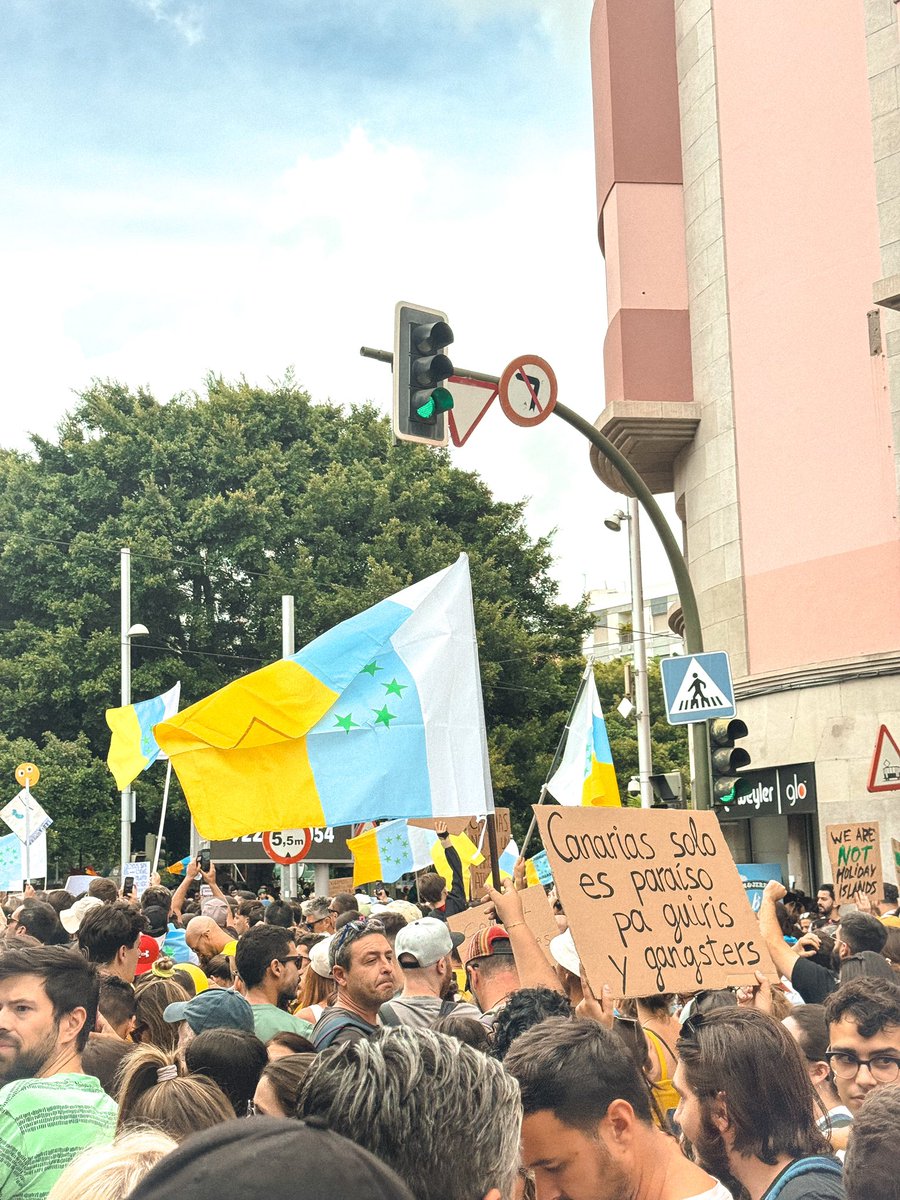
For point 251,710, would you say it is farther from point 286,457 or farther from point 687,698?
point 286,457

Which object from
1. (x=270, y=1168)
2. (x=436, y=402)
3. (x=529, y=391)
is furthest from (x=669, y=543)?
(x=270, y=1168)

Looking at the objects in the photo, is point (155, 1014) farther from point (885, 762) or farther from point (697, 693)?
point (885, 762)

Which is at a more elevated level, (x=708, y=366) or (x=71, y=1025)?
(x=708, y=366)

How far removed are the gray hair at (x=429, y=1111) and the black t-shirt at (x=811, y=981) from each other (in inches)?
188

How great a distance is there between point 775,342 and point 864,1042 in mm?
18674

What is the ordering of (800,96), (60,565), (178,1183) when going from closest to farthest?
(178,1183)
(800,96)
(60,565)

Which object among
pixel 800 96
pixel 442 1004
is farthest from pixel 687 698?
pixel 800 96

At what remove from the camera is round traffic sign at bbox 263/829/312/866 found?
52.1 ft

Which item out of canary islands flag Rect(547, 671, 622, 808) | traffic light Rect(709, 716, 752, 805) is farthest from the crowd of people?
canary islands flag Rect(547, 671, 622, 808)

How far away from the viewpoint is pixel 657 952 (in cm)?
490

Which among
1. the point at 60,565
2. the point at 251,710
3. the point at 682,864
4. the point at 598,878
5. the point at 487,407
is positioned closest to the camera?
the point at 598,878

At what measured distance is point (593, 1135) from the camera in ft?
9.54

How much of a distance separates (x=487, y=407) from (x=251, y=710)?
3360 mm

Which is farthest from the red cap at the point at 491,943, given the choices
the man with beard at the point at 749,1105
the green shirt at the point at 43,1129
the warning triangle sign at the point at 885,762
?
the warning triangle sign at the point at 885,762
